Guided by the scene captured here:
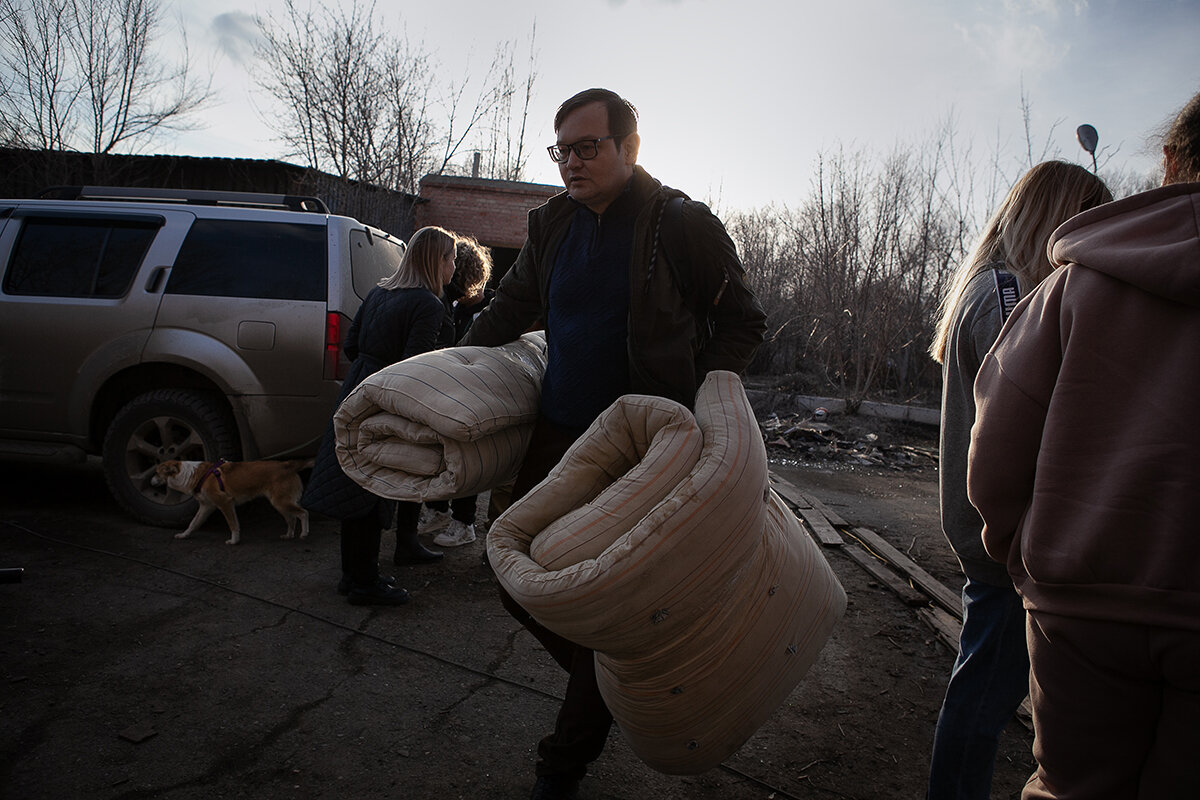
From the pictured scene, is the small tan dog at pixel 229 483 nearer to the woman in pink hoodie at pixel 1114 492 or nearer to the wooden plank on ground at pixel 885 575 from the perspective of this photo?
the wooden plank on ground at pixel 885 575

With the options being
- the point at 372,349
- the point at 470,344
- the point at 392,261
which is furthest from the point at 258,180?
the point at 470,344

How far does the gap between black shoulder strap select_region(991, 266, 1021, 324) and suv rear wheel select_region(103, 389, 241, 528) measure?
15.1 feet

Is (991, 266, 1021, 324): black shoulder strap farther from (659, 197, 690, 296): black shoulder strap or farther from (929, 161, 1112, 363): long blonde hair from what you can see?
(659, 197, 690, 296): black shoulder strap

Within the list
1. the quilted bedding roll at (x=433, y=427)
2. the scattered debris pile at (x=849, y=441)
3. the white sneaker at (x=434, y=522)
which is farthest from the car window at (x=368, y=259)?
the scattered debris pile at (x=849, y=441)

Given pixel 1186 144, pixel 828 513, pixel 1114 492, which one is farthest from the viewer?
pixel 828 513

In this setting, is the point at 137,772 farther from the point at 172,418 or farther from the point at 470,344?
the point at 172,418

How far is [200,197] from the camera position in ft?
18.1

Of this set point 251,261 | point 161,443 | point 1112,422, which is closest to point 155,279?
point 251,261

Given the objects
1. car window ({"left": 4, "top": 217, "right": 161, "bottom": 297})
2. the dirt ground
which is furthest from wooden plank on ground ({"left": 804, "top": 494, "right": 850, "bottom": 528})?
car window ({"left": 4, "top": 217, "right": 161, "bottom": 297})

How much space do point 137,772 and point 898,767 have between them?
8.48 ft

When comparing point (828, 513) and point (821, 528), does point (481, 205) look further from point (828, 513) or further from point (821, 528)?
point (821, 528)

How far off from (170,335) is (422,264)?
2.03 m

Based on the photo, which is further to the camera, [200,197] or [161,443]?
[200,197]

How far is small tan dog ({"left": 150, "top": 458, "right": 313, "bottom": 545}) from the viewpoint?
15.3ft
